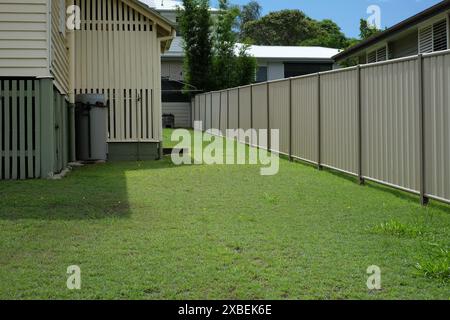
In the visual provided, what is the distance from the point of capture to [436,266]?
5012mm

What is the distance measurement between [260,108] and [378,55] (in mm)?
9040

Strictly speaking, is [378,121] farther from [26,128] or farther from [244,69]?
[244,69]

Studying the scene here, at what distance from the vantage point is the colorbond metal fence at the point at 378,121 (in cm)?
776

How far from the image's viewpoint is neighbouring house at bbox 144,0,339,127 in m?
37.2

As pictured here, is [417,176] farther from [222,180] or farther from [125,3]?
[125,3]

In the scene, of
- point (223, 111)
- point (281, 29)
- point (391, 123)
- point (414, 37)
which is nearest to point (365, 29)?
point (223, 111)

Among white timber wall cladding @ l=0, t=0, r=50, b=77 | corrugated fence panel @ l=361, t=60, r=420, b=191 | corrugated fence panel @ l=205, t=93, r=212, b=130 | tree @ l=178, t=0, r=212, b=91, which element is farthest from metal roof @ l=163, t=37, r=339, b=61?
corrugated fence panel @ l=361, t=60, r=420, b=191

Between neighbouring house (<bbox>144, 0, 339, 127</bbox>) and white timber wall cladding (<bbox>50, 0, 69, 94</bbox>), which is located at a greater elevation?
neighbouring house (<bbox>144, 0, 339, 127</bbox>)

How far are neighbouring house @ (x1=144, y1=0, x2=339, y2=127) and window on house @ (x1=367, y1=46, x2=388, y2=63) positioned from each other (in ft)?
42.4

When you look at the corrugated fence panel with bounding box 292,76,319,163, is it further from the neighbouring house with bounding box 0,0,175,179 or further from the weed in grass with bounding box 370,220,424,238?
the weed in grass with bounding box 370,220,424,238

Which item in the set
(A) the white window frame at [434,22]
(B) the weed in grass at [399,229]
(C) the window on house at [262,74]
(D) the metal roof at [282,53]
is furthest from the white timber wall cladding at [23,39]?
(C) the window on house at [262,74]

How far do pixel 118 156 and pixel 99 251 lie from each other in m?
10.4

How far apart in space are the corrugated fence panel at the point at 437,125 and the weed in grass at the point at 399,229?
104 cm
